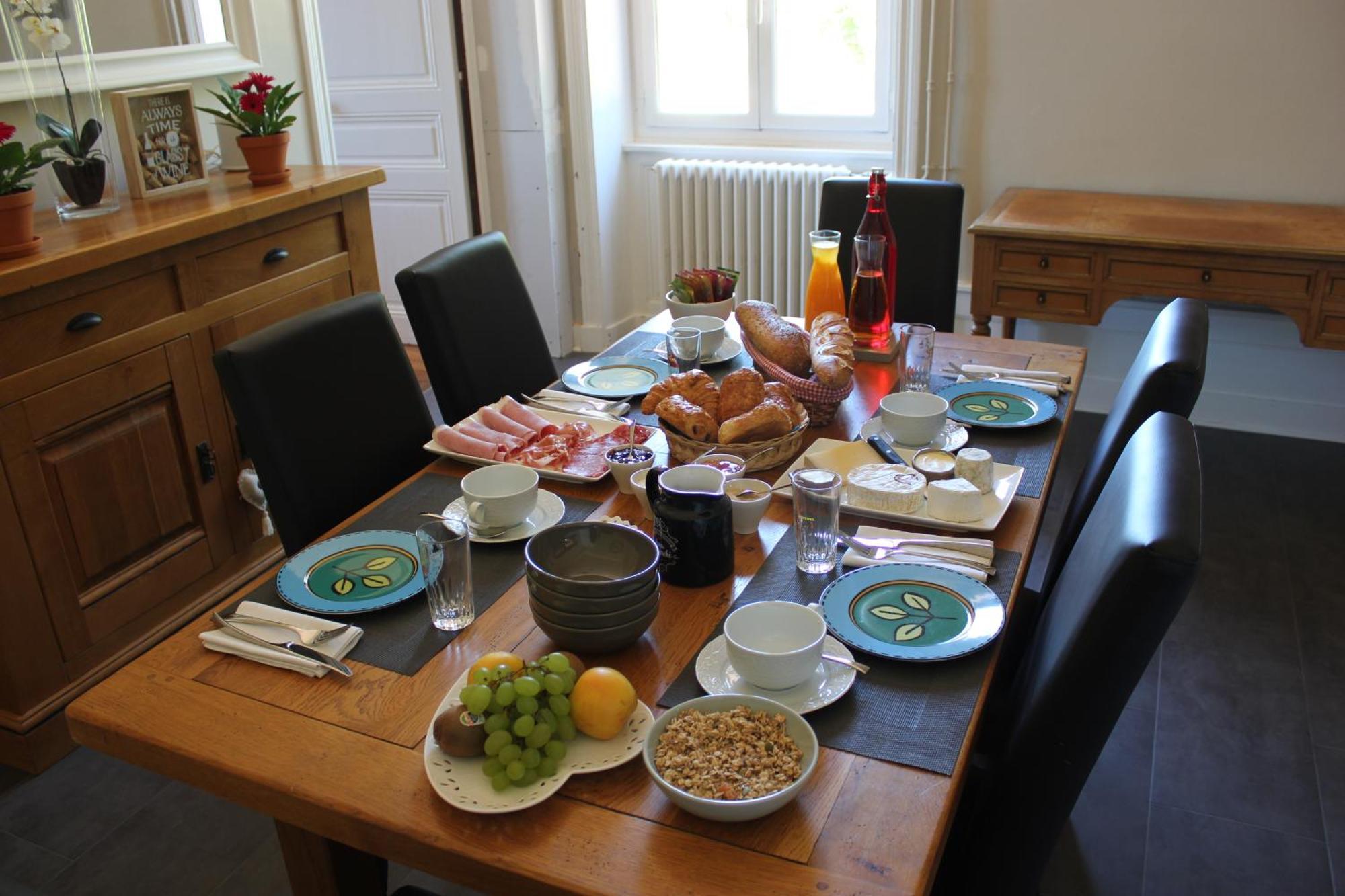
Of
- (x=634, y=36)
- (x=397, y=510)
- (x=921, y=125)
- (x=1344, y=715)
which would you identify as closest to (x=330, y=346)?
(x=397, y=510)

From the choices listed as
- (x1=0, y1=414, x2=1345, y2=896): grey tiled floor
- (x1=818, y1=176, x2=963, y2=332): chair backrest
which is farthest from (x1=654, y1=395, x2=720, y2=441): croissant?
(x1=818, y1=176, x2=963, y2=332): chair backrest

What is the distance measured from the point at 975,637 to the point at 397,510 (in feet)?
2.78

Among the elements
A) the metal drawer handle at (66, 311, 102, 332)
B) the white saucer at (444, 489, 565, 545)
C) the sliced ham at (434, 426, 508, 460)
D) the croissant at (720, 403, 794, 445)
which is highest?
the metal drawer handle at (66, 311, 102, 332)

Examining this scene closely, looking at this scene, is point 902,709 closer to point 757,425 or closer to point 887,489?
point 887,489

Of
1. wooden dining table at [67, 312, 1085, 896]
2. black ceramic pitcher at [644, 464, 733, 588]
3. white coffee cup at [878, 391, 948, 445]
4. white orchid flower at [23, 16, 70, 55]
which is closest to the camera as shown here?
wooden dining table at [67, 312, 1085, 896]

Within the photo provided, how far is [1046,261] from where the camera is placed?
3.11 metres

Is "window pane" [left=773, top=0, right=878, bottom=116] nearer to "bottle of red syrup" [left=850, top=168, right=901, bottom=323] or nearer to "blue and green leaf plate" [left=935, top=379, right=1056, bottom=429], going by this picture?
"bottle of red syrup" [left=850, top=168, right=901, bottom=323]

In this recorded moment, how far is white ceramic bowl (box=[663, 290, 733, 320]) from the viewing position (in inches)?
86.8

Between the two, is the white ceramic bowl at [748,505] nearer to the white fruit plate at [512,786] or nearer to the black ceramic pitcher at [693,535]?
the black ceramic pitcher at [693,535]

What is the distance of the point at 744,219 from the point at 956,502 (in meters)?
2.72

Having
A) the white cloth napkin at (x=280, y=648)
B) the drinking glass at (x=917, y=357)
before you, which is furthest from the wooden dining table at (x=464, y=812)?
the drinking glass at (x=917, y=357)

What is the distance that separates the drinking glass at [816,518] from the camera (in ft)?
4.47

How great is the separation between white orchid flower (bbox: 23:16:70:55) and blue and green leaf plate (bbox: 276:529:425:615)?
5.14 feet

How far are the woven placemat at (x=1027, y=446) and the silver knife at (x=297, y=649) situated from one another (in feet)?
3.03
